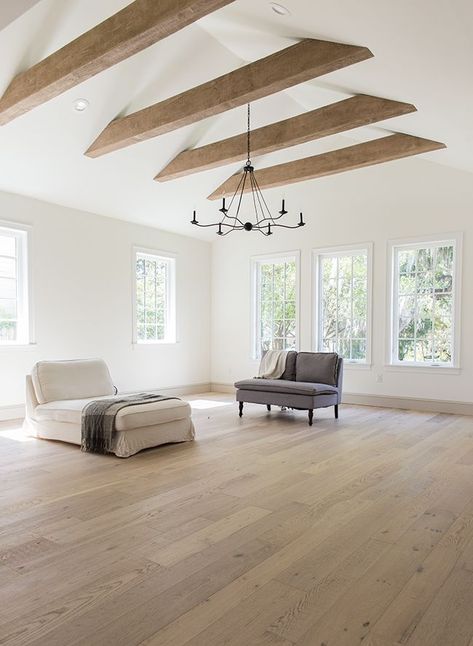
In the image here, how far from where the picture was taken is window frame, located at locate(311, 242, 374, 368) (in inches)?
288

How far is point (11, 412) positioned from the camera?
6027 millimetres

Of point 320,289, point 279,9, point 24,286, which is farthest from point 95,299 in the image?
point 279,9

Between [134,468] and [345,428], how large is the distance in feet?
8.56

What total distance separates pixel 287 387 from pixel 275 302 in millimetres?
2788

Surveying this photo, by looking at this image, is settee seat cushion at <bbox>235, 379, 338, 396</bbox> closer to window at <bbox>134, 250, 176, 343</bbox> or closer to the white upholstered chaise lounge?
the white upholstered chaise lounge

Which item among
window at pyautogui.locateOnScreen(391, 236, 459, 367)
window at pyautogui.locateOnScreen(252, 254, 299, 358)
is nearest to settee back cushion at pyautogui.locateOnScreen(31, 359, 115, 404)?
window at pyautogui.locateOnScreen(252, 254, 299, 358)

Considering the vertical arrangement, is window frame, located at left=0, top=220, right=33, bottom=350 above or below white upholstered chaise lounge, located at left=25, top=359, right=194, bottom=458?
above

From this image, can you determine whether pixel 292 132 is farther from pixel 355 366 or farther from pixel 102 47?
pixel 355 366

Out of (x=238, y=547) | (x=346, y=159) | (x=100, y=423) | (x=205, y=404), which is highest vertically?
(x=346, y=159)

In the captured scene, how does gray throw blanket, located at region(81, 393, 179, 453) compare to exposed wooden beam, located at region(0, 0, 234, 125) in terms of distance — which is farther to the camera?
gray throw blanket, located at region(81, 393, 179, 453)

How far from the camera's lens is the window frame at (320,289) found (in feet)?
24.0

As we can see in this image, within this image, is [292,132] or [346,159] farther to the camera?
[346,159]

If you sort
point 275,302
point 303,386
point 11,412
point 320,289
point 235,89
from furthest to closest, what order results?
point 275,302 < point 320,289 < point 11,412 < point 303,386 < point 235,89

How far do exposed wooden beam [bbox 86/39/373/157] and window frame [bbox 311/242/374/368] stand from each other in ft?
11.1
